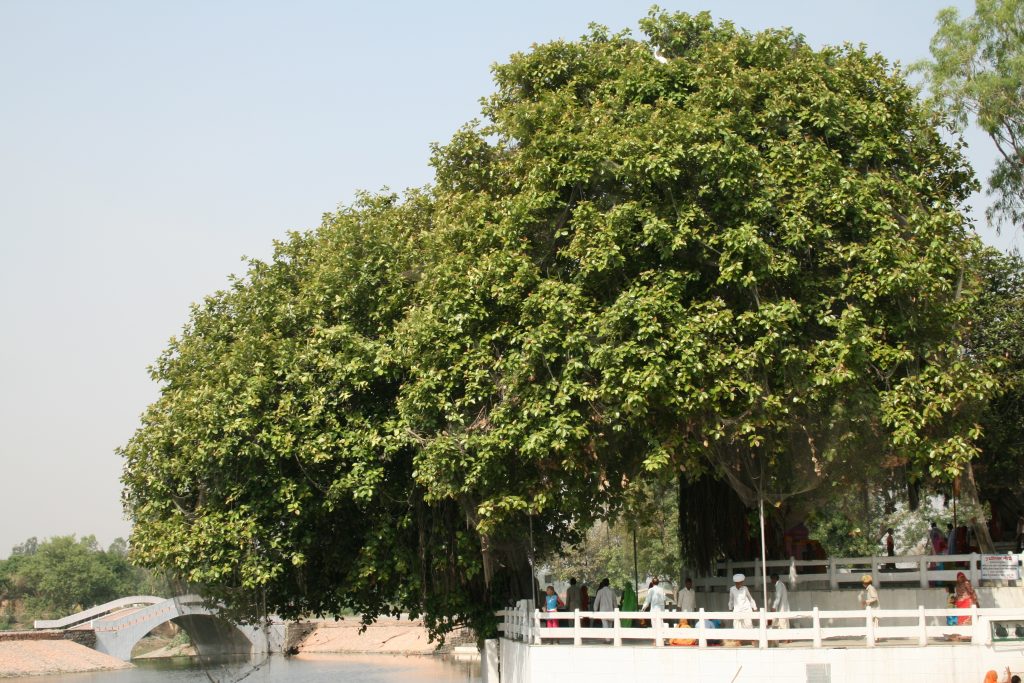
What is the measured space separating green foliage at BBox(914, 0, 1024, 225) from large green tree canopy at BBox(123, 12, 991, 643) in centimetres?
434

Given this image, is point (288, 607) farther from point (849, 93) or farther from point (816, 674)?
point (849, 93)

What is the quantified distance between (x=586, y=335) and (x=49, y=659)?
41.1 meters

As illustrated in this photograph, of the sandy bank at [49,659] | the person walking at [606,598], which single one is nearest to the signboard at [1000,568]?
the person walking at [606,598]

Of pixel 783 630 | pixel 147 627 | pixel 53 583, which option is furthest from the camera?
pixel 53 583

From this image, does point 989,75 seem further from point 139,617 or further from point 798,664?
point 139,617

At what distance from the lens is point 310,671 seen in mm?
44688

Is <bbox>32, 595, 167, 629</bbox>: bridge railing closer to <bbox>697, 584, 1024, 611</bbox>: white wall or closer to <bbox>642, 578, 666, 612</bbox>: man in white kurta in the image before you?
<bbox>642, 578, 666, 612</bbox>: man in white kurta

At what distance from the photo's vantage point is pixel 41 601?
74125mm

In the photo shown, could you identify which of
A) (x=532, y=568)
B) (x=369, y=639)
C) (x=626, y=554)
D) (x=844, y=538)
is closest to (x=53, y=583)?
(x=369, y=639)

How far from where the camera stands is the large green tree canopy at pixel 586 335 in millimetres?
15383

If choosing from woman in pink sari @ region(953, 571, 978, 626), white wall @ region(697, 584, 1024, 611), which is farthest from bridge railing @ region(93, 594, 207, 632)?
woman in pink sari @ region(953, 571, 978, 626)

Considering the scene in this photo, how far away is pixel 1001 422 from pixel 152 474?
17.2 meters

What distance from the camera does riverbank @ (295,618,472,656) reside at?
54625 millimetres

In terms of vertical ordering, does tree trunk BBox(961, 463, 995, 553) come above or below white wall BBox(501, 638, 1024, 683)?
above
